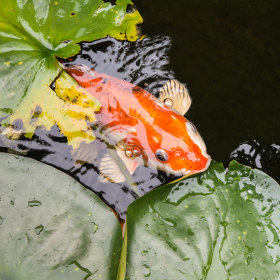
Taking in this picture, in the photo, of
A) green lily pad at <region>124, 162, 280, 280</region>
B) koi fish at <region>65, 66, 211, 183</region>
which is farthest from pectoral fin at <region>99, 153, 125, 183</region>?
green lily pad at <region>124, 162, 280, 280</region>

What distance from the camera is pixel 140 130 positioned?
256 centimetres

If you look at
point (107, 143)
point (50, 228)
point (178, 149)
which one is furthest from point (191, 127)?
point (50, 228)

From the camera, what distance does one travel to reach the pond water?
2.62 m

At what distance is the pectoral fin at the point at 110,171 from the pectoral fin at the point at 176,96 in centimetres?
62

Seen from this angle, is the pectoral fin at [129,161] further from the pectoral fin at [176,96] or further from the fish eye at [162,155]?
the pectoral fin at [176,96]

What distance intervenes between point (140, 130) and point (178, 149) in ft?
1.01

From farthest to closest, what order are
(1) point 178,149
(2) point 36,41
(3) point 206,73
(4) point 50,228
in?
(3) point 206,73, (1) point 178,149, (2) point 36,41, (4) point 50,228

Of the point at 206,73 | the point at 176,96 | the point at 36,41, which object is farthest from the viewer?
the point at 206,73

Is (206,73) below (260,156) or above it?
above

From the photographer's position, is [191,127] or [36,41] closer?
[36,41]

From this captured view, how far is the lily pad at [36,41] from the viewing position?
2291 millimetres

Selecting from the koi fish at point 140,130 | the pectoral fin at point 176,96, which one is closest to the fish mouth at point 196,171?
the koi fish at point 140,130

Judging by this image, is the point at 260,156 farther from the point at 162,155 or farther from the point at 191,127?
the point at 162,155

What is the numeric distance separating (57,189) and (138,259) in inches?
25.3
